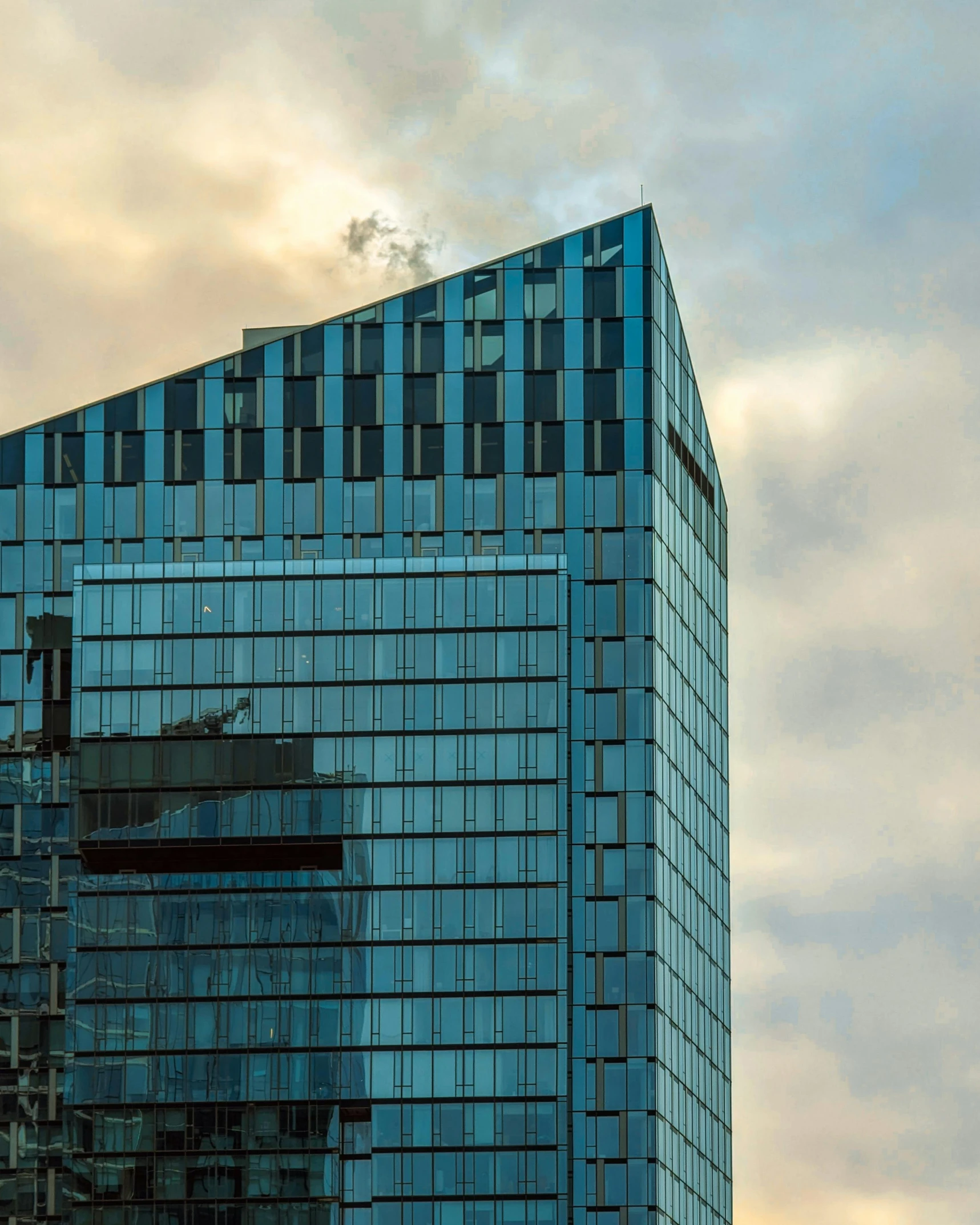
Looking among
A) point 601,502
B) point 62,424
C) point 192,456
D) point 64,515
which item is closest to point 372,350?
point 192,456

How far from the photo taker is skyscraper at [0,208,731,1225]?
143 meters

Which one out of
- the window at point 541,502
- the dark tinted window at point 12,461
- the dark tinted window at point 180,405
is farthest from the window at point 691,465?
the dark tinted window at point 12,461

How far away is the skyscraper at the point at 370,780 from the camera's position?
14312cm

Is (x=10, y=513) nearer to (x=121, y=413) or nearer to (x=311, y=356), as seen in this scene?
(x=121, y=413)

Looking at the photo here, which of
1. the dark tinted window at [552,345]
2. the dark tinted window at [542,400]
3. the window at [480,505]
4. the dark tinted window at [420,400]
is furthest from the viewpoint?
the dark tinted window at [420,400]

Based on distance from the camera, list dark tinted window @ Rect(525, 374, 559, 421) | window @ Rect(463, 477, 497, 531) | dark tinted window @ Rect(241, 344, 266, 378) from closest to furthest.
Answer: window @ Rect(463, 477, 497, 531) < dark tinted window @ Rect(525, 374, 559, 421) < dark tinted window @ Rect(241, 344, 266, 378)

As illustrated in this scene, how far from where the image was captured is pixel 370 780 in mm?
146750

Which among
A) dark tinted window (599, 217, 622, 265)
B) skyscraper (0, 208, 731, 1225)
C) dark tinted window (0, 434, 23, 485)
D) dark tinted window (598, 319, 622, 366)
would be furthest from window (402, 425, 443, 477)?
dark tinted window (0, 434, 23, 485)

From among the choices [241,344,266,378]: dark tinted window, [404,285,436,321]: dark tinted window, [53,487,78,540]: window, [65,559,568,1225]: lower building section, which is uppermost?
[404,285,436,321]: dark tinted window

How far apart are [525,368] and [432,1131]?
44.3 metres

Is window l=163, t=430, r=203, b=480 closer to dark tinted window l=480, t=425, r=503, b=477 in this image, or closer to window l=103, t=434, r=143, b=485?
window l=103, t=434, r=143, b=485

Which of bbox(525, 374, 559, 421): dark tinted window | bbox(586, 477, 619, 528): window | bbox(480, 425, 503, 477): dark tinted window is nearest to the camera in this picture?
bbox(586, 477, 619, 528): window

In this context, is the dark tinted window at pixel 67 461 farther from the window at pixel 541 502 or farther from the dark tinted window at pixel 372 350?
the window at pixel 541 502

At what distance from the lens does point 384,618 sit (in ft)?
488
